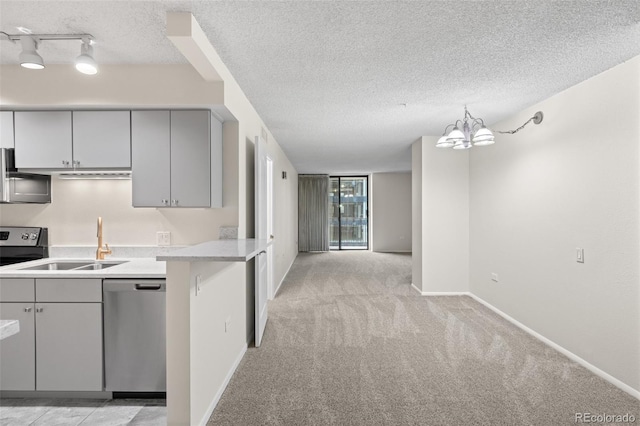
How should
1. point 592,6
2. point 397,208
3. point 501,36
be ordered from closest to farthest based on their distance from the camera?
point 592,6
point 501,36
point 397,208

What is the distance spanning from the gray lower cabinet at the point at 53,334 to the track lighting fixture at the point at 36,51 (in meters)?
1.43

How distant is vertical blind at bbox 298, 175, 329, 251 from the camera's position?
10773 millimetres

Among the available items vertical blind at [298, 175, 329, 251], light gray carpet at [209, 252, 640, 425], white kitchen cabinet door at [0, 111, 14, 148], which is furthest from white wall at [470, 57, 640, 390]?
vertical blind at [298, 175, 329, 251]

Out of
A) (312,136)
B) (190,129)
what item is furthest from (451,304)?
(190,129)

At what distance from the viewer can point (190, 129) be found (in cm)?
268

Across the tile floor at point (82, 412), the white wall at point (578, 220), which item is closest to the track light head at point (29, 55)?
the tile floor at point (82, 412)

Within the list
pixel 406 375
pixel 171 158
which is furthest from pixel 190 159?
pixel 406 375

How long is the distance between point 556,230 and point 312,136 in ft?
11.0

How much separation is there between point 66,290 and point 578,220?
13.6ft

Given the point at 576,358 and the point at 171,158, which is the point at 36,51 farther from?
the point at 576,358

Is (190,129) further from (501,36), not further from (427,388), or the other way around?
(427,388)

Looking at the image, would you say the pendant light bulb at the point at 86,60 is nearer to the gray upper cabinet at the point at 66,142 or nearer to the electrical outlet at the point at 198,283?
the gray upper cabinet at the point at 66,142

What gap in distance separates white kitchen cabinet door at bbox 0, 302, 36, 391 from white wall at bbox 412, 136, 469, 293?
4550 mm

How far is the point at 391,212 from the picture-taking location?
1069 centimetres
